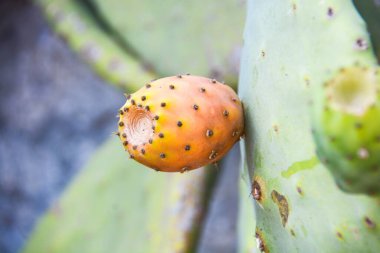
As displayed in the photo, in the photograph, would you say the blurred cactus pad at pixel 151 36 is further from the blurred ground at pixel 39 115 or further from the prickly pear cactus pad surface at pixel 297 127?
the prickly pear cactus pad surface at pixel 297 127

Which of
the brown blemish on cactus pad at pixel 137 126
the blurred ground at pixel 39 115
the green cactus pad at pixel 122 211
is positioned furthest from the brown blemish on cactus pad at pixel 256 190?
the blurred ground at pixel 39 115

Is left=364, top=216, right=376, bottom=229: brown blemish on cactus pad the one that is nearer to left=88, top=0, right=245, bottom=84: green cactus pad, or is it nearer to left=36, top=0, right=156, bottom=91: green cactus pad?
left=88, top=0, right=245, bottom=84: green cactus pad

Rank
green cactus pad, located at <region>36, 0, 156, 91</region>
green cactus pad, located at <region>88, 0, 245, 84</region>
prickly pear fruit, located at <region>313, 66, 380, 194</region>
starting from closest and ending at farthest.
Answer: prickly pear fruit, located at <region>313, 66, 380, 194</region> < green cactus pad, located at <region>88, 0, 245, 84</region> < green cactus pad, located at <region>36, 0, 156, 91</region>

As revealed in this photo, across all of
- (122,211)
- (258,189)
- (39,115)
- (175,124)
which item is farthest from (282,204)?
(39,115)

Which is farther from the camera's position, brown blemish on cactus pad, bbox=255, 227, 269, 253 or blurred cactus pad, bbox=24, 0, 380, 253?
brown blemish on cactus pad, bbox=255, 227, 269, 253

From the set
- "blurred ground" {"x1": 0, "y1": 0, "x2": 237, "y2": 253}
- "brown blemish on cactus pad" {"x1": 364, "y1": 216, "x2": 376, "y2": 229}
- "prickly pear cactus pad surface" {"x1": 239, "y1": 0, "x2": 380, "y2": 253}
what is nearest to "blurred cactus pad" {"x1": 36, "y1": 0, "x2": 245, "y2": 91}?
"blurred ground" {"x1": 0, "y1": 0, "x2": 237, "y2": 253}

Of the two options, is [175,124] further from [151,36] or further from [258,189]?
[151,36]

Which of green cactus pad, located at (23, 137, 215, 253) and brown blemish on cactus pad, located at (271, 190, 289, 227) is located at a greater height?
green cactus pad, located at (23, 137, 215, 253)
